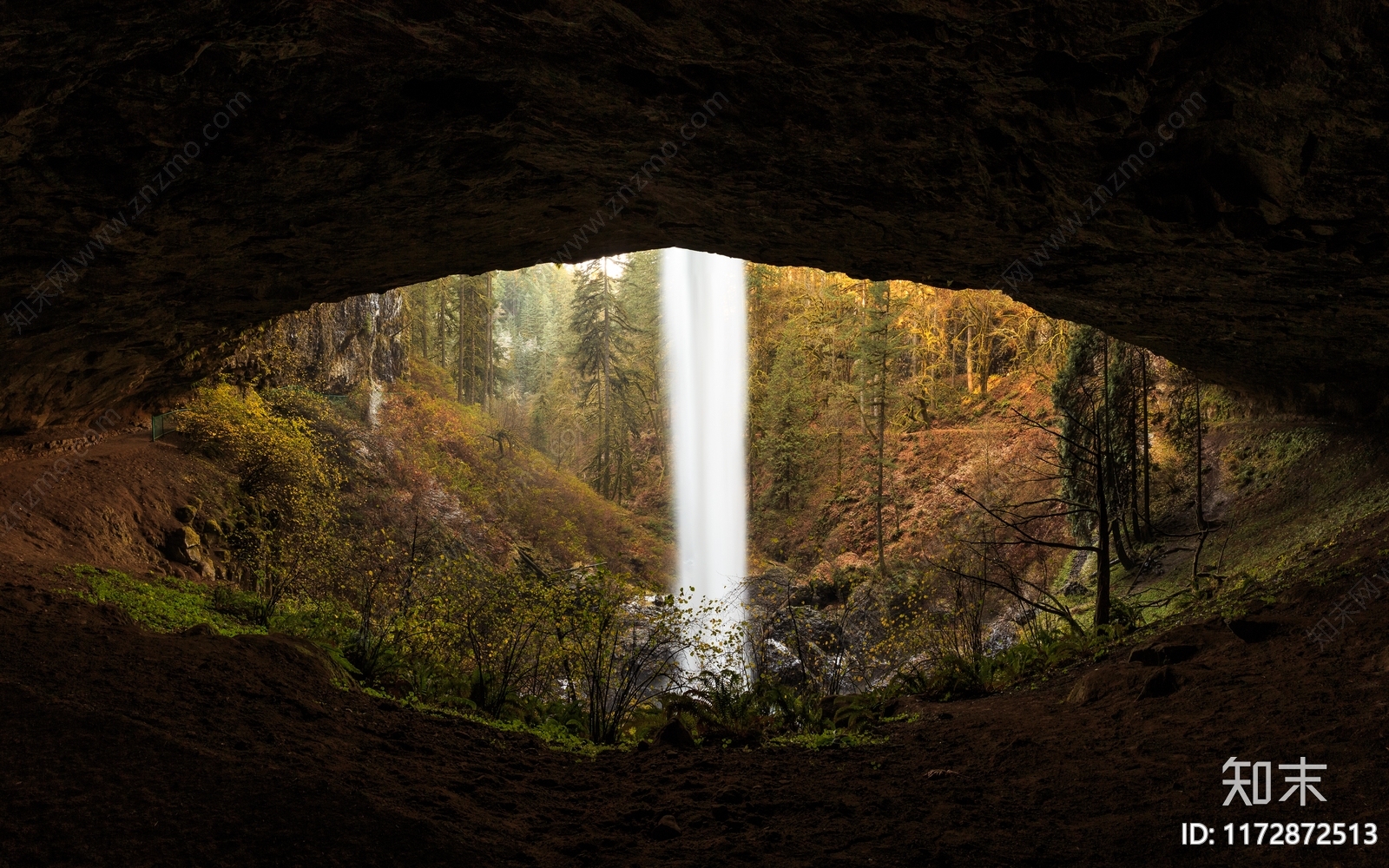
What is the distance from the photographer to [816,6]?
327 centimetres

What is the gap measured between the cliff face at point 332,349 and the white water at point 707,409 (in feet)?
39.4

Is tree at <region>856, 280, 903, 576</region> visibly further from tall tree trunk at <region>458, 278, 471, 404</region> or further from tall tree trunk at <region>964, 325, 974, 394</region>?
tall tree trunk at <region>458, 278, 471, 404</region>

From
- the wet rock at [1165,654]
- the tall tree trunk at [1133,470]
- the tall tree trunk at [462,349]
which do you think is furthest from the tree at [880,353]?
the tall tree trunk at [462,349]

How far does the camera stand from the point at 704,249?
7.67 metres

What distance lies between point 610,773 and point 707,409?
89.6 feet

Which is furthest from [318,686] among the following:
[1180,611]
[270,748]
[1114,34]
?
[1180,611]

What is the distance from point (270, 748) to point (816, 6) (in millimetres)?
4404

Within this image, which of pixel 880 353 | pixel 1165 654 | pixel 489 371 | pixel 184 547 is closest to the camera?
pixel 1165 654

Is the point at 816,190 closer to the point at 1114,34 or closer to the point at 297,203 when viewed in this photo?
the point at 1114,34

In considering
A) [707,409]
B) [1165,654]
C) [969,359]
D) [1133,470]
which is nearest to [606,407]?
[707,409]

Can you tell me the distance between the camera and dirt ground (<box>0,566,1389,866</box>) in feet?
9.91

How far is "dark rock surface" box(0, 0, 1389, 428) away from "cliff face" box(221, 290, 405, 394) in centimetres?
745

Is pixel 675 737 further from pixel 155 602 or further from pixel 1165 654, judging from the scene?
pixel 155 602

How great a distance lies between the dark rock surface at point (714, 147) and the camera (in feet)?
11.1
